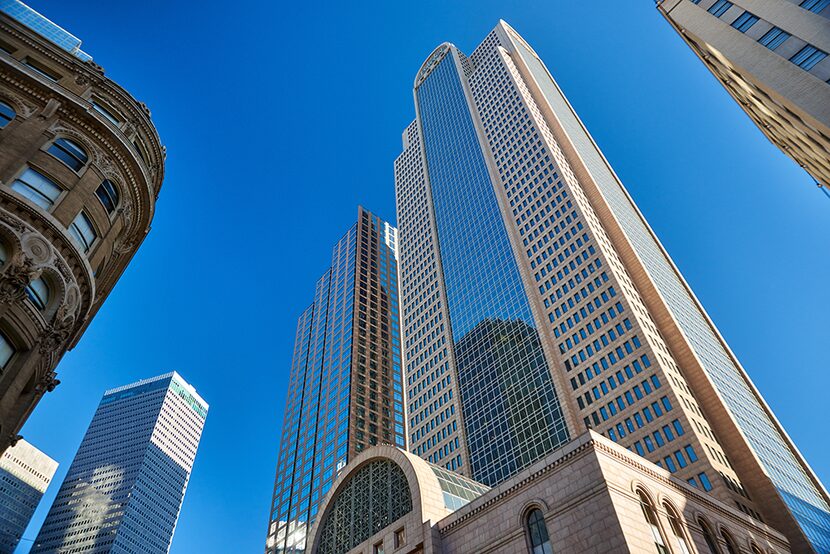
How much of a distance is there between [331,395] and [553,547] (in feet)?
302

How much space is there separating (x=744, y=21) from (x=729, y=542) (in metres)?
41.4

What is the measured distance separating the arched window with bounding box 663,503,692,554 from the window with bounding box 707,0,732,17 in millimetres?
41216

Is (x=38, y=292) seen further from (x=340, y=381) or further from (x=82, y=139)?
(x=340, y=381)

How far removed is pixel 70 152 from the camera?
29641 mm

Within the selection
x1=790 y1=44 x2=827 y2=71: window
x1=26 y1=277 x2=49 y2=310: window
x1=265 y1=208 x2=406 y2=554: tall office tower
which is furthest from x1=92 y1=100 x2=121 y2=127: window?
x1=265 y1=208 x2=406 y2=554: tall office tower

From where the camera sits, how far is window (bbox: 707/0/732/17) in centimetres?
4662

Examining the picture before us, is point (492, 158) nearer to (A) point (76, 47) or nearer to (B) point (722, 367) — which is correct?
(B) point (722, 367)

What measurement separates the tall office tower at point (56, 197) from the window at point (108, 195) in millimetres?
58

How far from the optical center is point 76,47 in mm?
43500

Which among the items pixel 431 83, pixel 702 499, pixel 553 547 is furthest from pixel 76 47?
pixel 431 83

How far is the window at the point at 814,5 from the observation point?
38250 mm

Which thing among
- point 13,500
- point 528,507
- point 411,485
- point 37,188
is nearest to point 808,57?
point 528,507

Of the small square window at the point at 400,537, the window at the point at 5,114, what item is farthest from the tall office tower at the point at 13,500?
the window at the point at 5,114

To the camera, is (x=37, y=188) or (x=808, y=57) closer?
(x=37, y=188)
